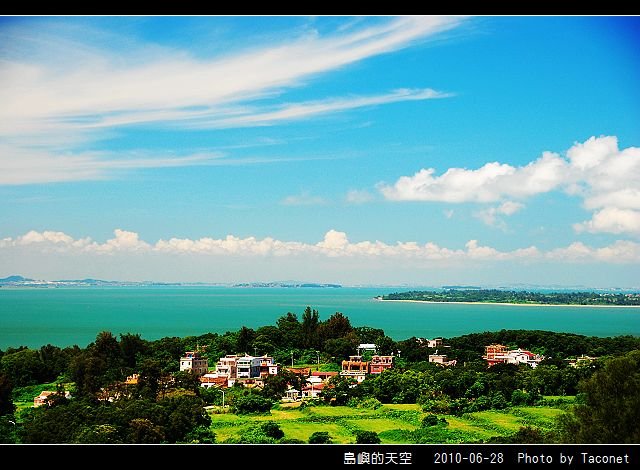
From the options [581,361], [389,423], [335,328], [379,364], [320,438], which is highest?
[335,328]

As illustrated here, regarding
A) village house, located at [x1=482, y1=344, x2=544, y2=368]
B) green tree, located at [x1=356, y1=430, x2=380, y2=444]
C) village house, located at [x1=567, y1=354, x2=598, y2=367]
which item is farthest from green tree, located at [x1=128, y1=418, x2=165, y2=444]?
village house, located at [x1=567, y1=354, x2=598, y2=367]

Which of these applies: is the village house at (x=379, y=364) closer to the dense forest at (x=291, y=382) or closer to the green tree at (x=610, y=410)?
the dense forest at (x=291, y=382)

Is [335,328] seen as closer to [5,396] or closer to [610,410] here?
[5,396]

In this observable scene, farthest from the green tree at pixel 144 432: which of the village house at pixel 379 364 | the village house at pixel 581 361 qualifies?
the village house at pixel 581 361

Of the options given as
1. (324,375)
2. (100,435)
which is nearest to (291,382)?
(324,375)

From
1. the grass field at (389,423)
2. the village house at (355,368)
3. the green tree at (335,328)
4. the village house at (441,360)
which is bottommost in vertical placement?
the grass field at (389,423)
